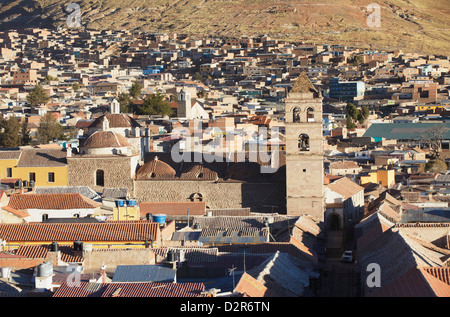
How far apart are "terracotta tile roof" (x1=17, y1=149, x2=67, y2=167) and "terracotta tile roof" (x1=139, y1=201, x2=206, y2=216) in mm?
4050

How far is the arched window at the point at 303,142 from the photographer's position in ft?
104

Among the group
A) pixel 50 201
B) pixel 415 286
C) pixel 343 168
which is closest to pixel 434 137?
pixel 343 168

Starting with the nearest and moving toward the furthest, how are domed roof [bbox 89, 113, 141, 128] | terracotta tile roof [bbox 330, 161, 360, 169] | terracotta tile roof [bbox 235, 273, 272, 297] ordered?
terracotta tile roof [bbox 235, 273, 272, 297] < domed roof [bbox 89, 113, 141, 128] < terracotta tile roof [bbox 330, 161, 360, 169]

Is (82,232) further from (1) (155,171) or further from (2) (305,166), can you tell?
(1) (155,171)

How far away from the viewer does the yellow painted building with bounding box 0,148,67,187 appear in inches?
1359

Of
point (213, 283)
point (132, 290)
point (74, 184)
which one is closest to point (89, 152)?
point (74, 184)

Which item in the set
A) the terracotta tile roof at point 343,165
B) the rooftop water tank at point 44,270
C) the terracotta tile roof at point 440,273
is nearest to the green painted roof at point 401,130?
the terracotta tile roof at point 343,165

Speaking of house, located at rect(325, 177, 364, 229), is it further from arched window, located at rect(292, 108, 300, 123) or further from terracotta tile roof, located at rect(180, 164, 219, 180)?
terracotta tile roof, located at rect(180, 164, 219, 180)

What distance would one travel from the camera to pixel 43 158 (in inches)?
1374

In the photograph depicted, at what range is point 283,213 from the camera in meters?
32.3

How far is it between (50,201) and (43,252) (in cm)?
899

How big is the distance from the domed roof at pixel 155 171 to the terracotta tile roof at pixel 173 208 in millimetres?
1744

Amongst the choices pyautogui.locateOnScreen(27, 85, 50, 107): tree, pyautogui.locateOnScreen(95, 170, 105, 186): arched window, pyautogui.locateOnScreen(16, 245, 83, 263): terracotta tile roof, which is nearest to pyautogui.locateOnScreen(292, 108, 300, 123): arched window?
pyautogui.locateOnScreen(95, 170, 105, 186): arched window

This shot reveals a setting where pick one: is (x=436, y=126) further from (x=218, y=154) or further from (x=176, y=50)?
(x=176, y=50)
